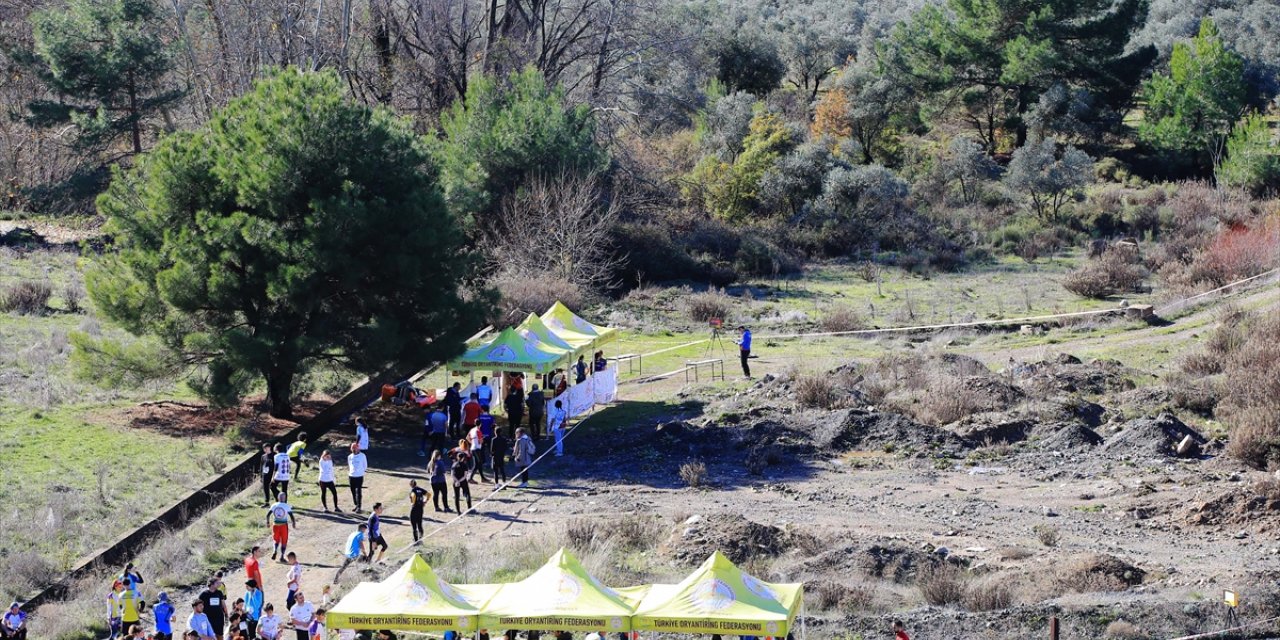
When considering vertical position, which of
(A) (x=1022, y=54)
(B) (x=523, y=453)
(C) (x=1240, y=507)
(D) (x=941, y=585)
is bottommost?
(D) (x=941, y=585)

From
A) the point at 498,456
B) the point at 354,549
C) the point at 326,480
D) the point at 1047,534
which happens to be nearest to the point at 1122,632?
the point at 1047,534

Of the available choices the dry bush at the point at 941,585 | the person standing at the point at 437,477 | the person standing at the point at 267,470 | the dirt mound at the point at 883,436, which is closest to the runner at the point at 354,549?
the person standing at the point at 437,477

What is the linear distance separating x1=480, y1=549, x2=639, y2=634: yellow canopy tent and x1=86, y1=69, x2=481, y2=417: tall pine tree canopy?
1368 cm

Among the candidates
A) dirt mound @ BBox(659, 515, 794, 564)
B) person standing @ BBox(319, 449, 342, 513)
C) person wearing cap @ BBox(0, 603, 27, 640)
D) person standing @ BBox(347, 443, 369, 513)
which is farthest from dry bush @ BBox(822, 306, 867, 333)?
person wearing cap @ BBox(0, 603, 27, 640)

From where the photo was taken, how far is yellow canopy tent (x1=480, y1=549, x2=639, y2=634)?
51.2 ft

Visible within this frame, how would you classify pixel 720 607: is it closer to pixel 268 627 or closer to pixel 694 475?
pixel 268 627

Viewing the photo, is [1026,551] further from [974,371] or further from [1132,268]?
[1132,268]

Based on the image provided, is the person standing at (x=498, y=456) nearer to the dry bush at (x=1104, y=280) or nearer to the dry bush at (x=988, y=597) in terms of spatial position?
the dry bush at (x=988, y=597)

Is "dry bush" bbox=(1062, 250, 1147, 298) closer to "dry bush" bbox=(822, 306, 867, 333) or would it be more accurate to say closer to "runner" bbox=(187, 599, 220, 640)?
"dry bush" bbox=(822, 306, 867, 333)

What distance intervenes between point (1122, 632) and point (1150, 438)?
10.8 m

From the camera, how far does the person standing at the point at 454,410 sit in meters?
28.3

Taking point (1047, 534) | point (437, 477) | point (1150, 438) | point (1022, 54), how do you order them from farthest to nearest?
point (1022, 54) < point (1150, 438) < point (437, 477) < point (1047, 534)

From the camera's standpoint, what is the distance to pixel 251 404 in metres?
32.2

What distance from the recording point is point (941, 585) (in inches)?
767
